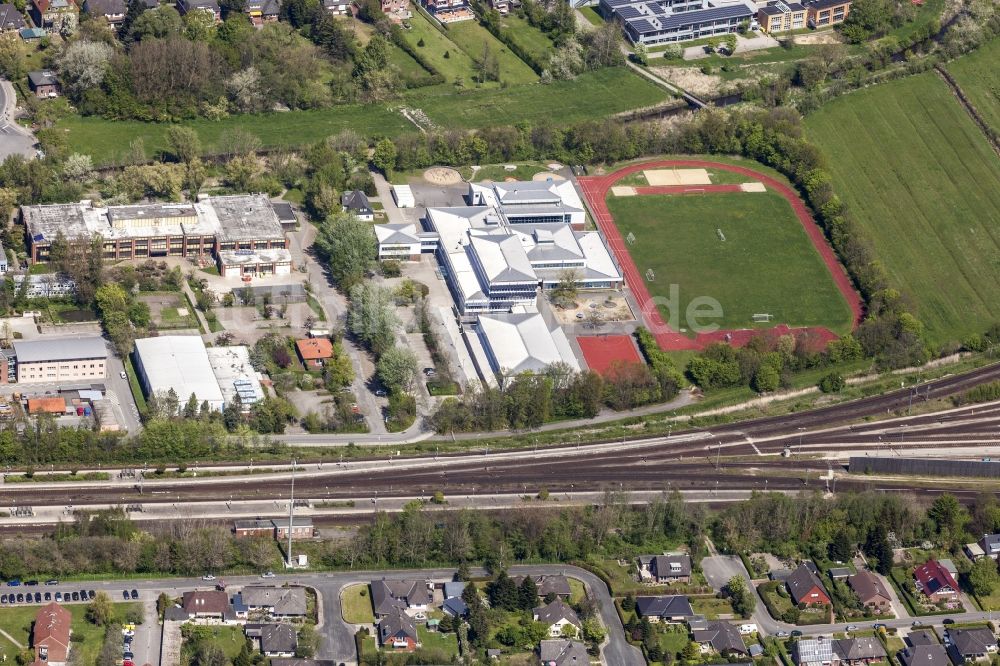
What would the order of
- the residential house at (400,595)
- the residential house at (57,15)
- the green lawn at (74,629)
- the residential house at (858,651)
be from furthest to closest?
the residential house at (57,15) < the residential house at (858,651) < the residential house at (400,595) < the green lawn at (74,629)

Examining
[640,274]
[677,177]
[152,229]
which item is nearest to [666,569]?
[640,274]

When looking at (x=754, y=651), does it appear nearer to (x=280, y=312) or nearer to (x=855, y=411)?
(x=855, y=411)

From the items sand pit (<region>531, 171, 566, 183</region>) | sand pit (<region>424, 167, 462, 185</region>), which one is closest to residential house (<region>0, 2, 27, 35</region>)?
sand pit (<region>424, 167, 462, 185</region>)

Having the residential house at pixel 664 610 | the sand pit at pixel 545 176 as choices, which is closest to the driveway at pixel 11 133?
the sand pit at pixel 545 176

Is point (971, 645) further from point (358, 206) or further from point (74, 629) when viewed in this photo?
point (358, 206)

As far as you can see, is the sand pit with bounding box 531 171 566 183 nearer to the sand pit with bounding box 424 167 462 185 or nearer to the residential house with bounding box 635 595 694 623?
the sand pit with bounding box 424 167 462 185

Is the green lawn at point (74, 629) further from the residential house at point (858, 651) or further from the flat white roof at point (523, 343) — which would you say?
the residential house at point (858, 651)
